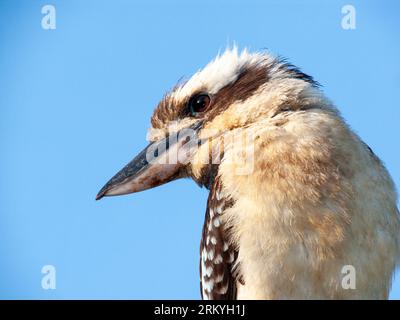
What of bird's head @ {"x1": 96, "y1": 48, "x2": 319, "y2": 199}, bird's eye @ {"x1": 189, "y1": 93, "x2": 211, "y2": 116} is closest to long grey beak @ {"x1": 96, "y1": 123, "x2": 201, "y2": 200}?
bird's head @ {"x1": 96, "y1": 48, "x2": 319, "y2": 199}

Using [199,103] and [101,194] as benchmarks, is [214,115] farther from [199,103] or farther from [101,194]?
[101,194]

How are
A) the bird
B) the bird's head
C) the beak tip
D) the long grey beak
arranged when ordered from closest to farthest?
the bird
the bird's head
the long grey beak
the beak tip

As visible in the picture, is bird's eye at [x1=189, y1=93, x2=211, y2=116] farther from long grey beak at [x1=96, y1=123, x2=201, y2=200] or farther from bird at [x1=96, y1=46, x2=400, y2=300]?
long grey beak at [x1=96, y1=123, x2=201, y2=200]

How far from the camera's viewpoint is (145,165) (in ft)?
27.9

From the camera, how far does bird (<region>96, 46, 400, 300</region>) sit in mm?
7027

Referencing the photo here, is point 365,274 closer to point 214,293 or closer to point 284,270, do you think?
point 284,270

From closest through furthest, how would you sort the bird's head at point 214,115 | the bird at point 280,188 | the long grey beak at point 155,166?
1. the bird at point 280,188
2. the bird's head at point 214,115
3. the long grey beak at point 155,166

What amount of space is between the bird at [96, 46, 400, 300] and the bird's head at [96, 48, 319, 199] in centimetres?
1

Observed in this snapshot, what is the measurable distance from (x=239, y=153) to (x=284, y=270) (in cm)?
108

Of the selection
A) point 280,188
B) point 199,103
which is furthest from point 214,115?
point 280,188

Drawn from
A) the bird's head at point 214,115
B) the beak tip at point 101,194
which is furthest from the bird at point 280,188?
the beak tip at point 101,194

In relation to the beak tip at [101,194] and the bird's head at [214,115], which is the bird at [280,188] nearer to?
the bird's head at [214,115]

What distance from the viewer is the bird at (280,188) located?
703 cm

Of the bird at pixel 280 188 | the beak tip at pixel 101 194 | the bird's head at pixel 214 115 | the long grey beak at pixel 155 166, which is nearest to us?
the bird at pixel 280 188
